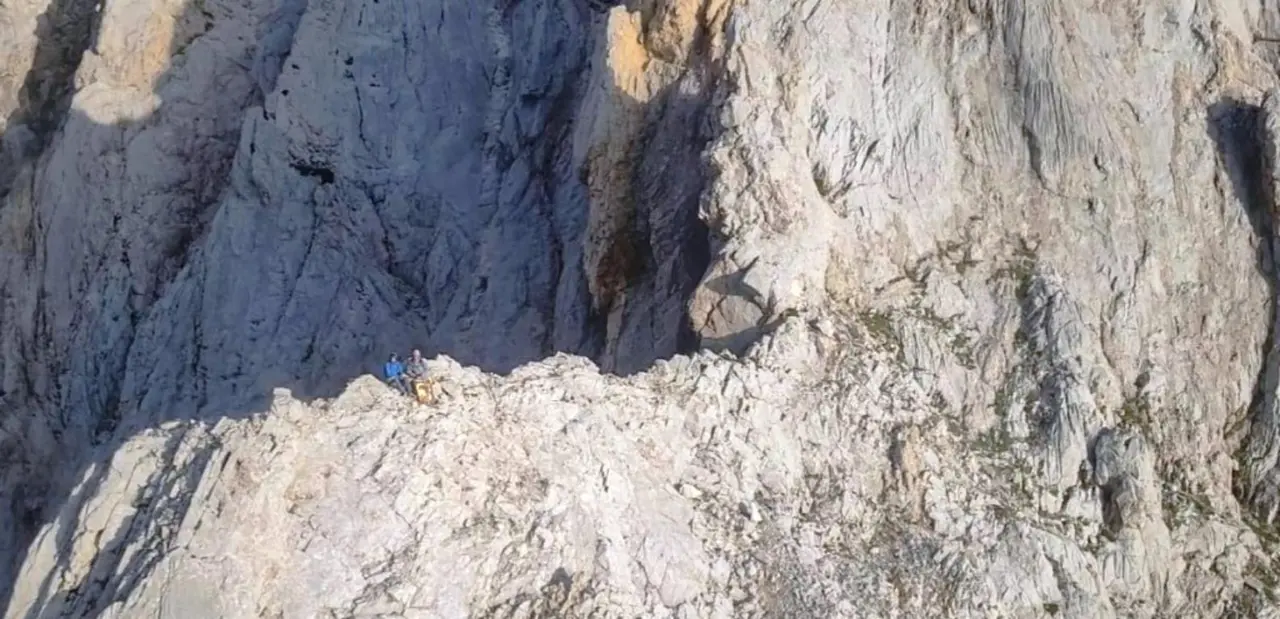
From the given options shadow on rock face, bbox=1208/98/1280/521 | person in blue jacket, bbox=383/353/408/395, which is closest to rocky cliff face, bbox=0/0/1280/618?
shadow on rock face, bbox=1208/98/1280/521

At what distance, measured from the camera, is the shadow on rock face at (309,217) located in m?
30.8

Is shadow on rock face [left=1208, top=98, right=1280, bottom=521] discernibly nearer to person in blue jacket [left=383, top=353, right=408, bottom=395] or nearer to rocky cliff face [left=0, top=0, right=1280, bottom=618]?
rocky cliff face [left=0, top=0, right=1280, bottom=618]

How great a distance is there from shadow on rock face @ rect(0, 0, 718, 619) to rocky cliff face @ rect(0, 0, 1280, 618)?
0.36 ft

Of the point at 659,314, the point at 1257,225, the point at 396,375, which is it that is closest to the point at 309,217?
the point at 659,314

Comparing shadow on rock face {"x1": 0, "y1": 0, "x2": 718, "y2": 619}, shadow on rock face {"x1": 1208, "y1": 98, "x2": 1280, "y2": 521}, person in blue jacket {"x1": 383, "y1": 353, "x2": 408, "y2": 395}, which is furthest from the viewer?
shadow on rock face {"x1": 0, "y1": 0, "x2": 718, "y2": 619}

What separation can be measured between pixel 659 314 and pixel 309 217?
12164 millimetres

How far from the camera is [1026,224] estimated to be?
27453mm

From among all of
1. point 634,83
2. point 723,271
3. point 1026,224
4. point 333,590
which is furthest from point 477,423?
point 1026,224

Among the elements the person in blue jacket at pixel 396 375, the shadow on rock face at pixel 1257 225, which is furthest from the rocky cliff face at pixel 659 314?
the person in blue jacket at pixel 396 375

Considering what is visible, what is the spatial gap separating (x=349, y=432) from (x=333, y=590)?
233cm

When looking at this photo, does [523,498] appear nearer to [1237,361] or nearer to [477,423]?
[477,423]

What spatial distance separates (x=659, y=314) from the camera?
89.9 feet

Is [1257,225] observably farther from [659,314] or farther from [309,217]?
[309,217]

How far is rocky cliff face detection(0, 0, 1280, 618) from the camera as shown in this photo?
20.2m
